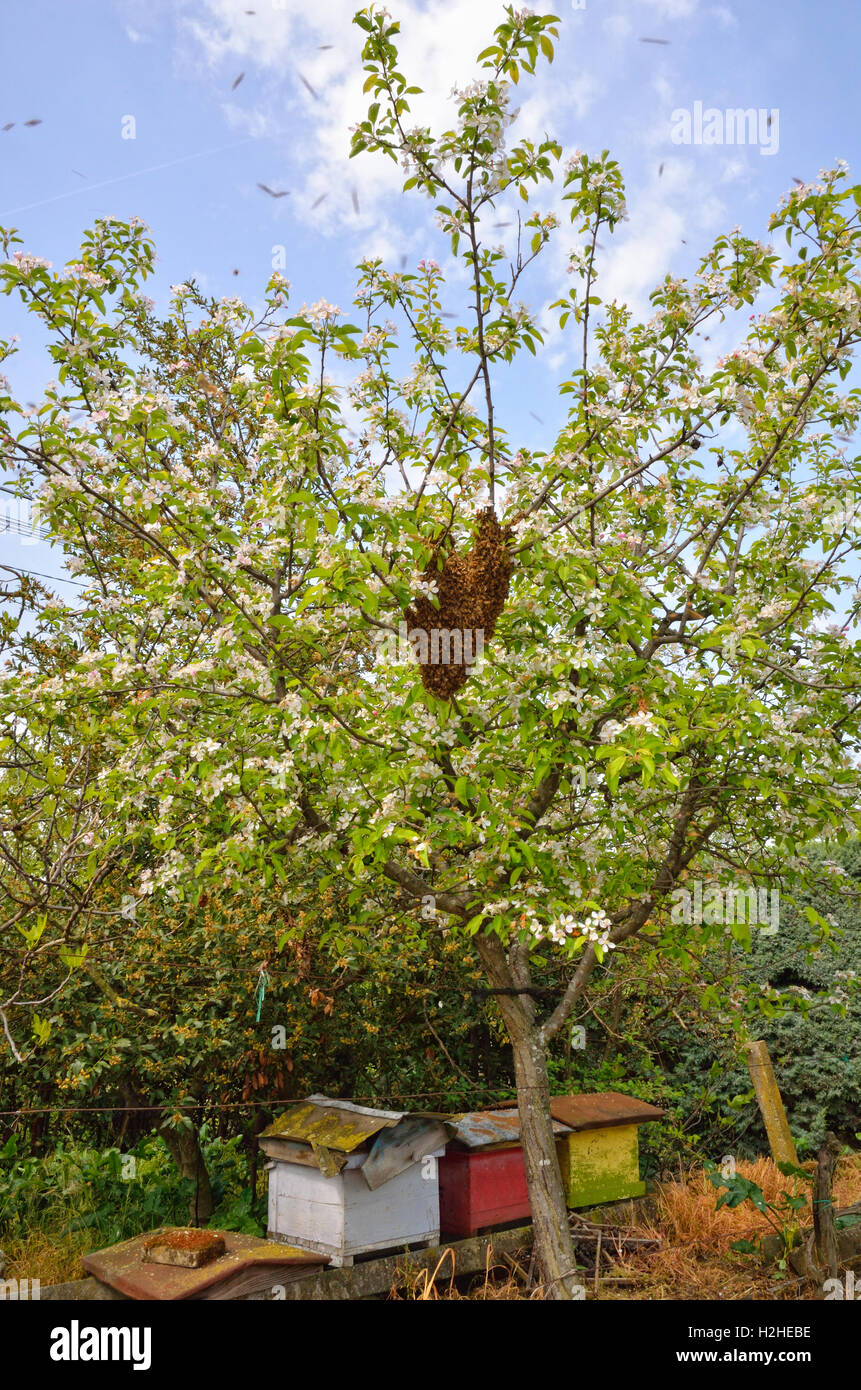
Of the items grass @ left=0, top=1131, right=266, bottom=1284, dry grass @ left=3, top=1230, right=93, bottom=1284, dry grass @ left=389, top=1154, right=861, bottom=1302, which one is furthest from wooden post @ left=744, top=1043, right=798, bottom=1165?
dry grass @ left=3, top=1230, right=93, bottom=1284

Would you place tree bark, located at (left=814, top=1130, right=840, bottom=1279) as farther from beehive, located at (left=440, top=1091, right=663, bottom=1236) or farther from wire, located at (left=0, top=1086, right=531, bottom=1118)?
wire, located at (left=0, top=1086, right=531, bottom=1118)

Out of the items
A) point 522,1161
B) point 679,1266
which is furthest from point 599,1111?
point 679,1266

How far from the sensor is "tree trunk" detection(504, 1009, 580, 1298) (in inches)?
199

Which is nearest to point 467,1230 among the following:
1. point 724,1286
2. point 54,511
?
point 724,1286

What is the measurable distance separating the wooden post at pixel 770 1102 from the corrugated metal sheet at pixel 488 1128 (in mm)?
2301

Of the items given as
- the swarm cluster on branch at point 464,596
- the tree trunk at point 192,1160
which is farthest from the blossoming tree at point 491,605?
the tree trunk at point 192,1160

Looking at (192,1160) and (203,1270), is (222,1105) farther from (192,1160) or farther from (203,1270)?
(203,1270)

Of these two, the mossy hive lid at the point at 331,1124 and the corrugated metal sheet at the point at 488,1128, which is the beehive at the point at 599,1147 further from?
the mossy hive lid at the point at 331,1124

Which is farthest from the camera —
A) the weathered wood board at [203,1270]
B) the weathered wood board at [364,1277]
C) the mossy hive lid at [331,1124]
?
the mossy hive lid at [331,1124]

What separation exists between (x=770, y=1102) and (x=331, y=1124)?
13.1ft

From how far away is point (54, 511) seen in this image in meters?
4.60

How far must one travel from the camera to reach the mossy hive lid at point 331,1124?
4691mm

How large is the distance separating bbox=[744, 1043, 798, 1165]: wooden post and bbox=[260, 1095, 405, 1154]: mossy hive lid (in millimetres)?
3563

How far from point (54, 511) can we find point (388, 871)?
2.52 meters
